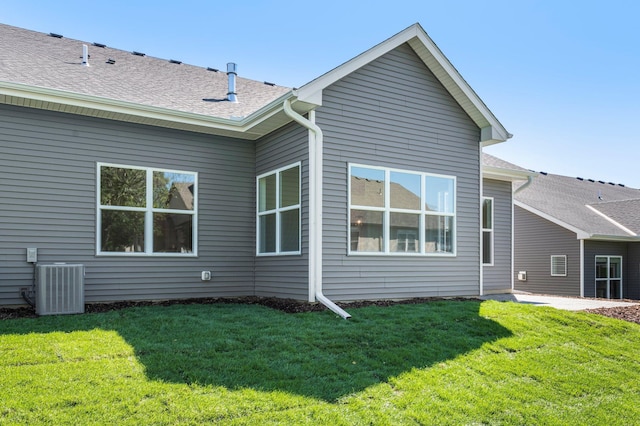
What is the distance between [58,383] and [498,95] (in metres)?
13.8

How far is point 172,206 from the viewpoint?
868 centimetres

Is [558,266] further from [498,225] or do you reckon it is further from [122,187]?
[122,187]

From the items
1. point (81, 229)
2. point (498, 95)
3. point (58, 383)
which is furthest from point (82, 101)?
point (498, 95)

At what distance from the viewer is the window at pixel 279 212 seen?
8172mm

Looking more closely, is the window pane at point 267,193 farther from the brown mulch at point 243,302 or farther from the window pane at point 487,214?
the window pane at point 487,214

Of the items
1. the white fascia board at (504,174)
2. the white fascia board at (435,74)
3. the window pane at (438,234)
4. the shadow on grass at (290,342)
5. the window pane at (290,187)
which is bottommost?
the shadow on grass at (290,342)

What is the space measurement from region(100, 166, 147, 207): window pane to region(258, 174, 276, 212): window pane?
2052 mm

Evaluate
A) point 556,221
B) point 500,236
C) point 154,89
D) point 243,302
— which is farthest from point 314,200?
point 556,221

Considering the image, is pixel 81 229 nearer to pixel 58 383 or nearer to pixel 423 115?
pixel 58 383

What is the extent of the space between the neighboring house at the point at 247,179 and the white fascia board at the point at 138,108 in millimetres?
22

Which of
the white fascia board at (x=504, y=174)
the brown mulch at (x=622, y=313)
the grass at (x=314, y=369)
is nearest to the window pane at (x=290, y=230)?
the grass at (x=314, y=369)

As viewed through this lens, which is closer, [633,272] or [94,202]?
[94,202]

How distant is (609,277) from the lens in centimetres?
1834

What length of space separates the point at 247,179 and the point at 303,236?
215 centimetres
